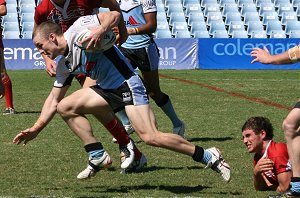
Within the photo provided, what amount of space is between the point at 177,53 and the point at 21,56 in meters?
5.28

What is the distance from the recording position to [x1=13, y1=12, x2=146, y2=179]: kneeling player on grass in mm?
6500

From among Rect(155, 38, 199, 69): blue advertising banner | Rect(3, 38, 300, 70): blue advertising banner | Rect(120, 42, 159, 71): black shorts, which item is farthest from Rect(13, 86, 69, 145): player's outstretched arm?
Rect(155, 38, 199, 69): blue advertising banner

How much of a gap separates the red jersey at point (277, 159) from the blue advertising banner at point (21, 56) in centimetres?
1976

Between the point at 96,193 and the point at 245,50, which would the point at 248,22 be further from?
the point at 96,193

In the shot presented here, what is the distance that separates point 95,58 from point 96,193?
114 cm

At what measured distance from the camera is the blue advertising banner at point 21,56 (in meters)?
25.5

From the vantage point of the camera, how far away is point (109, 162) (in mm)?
6789

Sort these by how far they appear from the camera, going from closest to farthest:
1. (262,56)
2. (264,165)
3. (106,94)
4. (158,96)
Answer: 1. (262,56)
2. (264,165)
3. (106,94)
4. (158,96)

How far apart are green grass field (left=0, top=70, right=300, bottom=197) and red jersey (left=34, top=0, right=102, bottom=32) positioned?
1495 millimetres

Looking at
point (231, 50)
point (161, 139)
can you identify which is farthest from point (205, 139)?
point (231, 50)

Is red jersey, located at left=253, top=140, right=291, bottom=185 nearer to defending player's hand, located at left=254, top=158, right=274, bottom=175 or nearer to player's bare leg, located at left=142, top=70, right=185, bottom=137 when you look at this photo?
defending player's hand, located at left=254, top=158, right=274, bottom=175

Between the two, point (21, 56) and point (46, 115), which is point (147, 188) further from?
point (21, 56)

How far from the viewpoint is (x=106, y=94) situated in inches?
266

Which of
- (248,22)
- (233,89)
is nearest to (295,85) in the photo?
(233,89)
